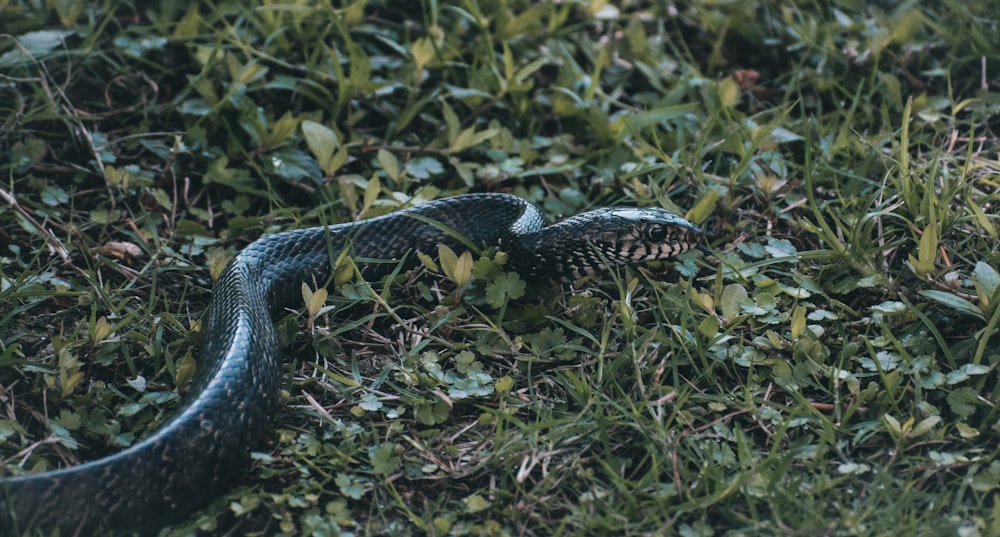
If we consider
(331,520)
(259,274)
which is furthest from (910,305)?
(259,274)

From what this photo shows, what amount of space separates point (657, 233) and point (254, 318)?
211 cm

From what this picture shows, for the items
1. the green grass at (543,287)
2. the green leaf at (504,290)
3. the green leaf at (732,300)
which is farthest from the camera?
the green leaf at (504,290)

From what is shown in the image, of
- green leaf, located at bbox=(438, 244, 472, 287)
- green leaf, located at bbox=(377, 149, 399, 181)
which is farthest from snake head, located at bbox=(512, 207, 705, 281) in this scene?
green leaf, located at bbox=(377, 149, 399, 181)

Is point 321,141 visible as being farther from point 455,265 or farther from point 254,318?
point 254,318

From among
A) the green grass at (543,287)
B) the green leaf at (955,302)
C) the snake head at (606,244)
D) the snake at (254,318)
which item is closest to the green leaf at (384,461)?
the green grass at (543,287)

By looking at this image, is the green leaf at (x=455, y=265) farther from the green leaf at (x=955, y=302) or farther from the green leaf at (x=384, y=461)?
the green leaf at (x=955, y=302)

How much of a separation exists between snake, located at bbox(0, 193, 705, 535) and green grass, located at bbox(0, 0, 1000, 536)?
140 mm

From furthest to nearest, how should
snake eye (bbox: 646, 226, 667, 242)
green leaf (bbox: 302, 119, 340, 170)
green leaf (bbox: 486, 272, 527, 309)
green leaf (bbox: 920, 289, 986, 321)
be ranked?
green leaf (bbox: 302, 119, 340, 170) < snake eye (bbox: 646, 226, 667, 242) < green leaf (bbox: 486, 272, 527, 309) < green leaf (bbox: 920, 289, 986, 321)

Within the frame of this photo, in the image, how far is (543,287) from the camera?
5273 millimetres

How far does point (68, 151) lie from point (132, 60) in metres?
0.85

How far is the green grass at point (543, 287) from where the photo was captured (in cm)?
405

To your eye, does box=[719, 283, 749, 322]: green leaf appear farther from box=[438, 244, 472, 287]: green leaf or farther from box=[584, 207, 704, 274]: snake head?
box=[438, 244, 472, 287]: green leaf

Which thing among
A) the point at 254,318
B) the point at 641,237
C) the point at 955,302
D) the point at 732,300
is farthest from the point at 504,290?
→ the point at 955,302

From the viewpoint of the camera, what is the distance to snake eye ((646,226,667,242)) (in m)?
5.17
